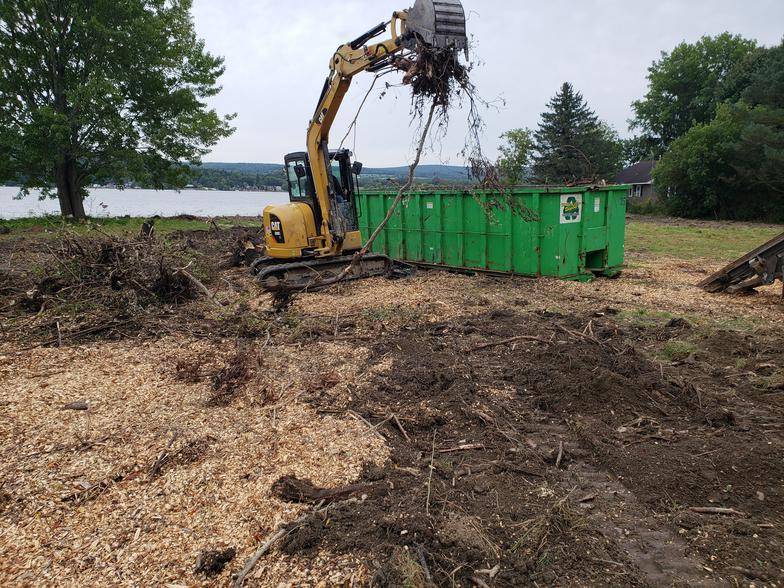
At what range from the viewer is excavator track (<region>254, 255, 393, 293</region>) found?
10.6 m

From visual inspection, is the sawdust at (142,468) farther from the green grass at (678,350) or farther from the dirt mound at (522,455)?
the green grass at (678,350)

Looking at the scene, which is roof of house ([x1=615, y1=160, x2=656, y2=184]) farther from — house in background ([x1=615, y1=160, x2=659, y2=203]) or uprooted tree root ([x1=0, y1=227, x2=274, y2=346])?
uprooted tree root ([x1=0, y1=227, x2=274, y2=346])

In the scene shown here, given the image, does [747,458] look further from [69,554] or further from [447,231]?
[447,231]

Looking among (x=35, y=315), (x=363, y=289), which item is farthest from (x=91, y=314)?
(x=363, y=289)

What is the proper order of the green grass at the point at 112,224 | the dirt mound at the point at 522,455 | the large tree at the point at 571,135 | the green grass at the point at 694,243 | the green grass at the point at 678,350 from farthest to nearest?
the large tree at the point at 571,135 → the green grass at the point at 112,224 → the green grass at the point at 694,243 → the green grass at the point at 678,350 → the dirt mound at the point at 522,455

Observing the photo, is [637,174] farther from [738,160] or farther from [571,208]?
[571,208]

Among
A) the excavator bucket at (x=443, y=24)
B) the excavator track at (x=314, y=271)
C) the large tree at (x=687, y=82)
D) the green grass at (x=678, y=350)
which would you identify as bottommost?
the green grass at (x=678, y=350)

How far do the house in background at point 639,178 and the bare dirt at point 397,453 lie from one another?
44.8m

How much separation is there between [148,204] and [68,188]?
778 centimetres

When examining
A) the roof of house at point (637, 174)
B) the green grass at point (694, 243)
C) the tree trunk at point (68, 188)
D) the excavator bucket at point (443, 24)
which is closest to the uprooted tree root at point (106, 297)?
the excavator bucket at point (443, 24)

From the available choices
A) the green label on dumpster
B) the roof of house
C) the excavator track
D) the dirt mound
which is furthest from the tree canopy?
the dirt mound

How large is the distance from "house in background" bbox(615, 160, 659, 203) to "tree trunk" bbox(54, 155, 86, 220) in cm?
4248

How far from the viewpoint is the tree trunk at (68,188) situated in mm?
22375

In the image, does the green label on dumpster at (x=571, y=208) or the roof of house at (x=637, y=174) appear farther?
the roof of house at (x=637, y=174)
